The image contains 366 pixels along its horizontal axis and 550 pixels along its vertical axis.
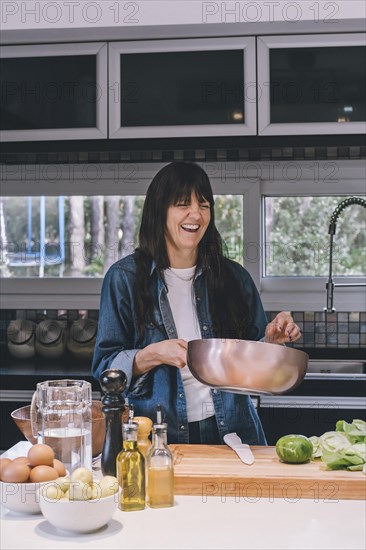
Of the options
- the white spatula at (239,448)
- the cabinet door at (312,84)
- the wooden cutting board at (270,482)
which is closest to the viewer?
the wooden cutting board at (270,482)

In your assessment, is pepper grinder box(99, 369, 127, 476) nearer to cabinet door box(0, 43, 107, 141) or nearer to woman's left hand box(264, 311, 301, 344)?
woman's left hand box(264, 311, 301, 344)

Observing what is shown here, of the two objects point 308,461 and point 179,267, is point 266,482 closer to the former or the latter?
point 308,461

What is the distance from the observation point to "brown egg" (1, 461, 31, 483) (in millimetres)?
1604

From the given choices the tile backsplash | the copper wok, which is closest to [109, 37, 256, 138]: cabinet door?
the tile backsplash

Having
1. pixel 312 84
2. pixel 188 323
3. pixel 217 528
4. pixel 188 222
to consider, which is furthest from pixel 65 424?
pixel 312 84

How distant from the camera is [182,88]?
3.55 metres

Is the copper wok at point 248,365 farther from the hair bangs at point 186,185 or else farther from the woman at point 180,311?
the hair bangs at point 186,185

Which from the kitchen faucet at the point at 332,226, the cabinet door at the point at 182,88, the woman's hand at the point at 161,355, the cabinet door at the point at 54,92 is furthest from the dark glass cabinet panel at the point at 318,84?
the woman's hand at the point at 161,355

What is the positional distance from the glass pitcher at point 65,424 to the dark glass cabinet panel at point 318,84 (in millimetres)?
2083

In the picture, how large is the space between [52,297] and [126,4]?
4.85 feet

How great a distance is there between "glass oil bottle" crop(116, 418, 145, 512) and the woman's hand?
0.44m

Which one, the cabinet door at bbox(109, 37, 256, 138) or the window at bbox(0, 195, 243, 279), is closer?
the cabinet door at bbox(109, 37, 256, 138)

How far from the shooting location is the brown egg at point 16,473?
1604 millimetres

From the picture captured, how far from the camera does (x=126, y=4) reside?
11.7 feet
